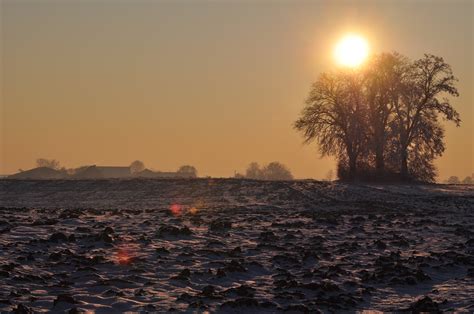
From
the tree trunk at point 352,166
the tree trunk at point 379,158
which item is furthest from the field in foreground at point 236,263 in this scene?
the tree trunk at point 379,158

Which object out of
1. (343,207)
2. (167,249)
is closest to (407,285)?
(167,249)

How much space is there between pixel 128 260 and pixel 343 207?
842 inches

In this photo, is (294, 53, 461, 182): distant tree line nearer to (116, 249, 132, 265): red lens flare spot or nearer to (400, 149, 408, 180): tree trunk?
(400, 149, 408, 180): tree trunk

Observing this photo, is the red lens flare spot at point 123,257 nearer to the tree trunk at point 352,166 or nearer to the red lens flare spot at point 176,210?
the red lens flare spot at point 176,210

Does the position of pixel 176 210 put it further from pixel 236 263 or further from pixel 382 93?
pixel 382 93

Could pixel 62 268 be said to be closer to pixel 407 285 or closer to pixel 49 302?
pixel 49 302

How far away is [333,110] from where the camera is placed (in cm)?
6562

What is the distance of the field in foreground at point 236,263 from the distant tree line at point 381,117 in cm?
3732

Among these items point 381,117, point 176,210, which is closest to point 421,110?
point 381,117

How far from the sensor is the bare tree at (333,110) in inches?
2564

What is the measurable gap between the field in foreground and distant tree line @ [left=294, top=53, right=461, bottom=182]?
37316mm

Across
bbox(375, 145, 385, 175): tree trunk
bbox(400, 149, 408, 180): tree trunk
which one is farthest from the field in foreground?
bbox(375, 145, 385, 175): tree trunk

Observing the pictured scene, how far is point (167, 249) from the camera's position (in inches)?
668

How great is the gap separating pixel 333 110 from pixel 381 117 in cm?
559
